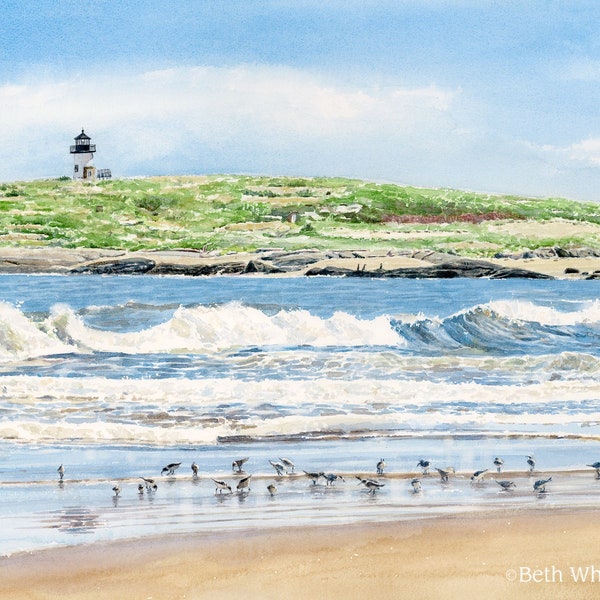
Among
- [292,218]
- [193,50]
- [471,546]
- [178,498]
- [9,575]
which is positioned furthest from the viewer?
[292,218]

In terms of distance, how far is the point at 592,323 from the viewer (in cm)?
617

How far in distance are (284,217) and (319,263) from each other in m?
0.71

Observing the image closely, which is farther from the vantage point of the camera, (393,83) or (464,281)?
(464,281)

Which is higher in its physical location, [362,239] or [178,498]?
[362,239]

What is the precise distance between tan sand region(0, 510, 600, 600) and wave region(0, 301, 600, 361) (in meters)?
2.66

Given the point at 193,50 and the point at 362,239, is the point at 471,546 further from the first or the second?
the point at 362,239

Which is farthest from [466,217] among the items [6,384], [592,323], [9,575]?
[9,575]

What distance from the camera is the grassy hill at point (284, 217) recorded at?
246 inches

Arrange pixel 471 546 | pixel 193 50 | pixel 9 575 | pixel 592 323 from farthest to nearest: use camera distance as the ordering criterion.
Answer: pixel 592 323 < pixel 193 50 < pixel 471 546 < pixel 9 575

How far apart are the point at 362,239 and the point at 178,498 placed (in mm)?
3716

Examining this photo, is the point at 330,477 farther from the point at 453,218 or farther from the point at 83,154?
the point at 453,218

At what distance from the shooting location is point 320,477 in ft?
12.6

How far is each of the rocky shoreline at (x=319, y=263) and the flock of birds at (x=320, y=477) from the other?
7.98 feet

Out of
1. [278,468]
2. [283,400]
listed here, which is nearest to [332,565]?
[278,468]
